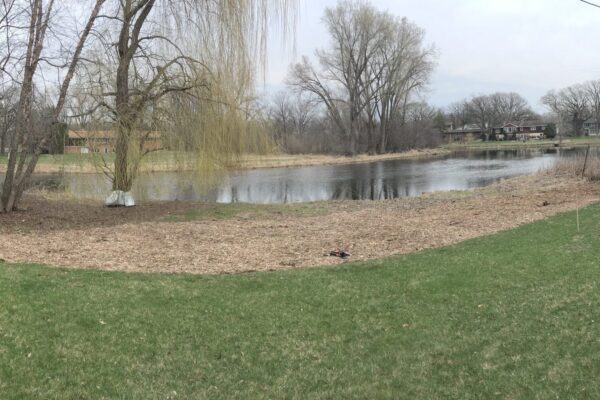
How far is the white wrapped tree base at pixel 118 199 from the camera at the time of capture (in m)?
16.5

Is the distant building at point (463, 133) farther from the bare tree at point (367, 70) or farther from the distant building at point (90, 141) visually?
the distant building at point (90, 141)

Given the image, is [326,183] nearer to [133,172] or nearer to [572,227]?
[133,172]

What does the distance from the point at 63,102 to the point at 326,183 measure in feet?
73.8

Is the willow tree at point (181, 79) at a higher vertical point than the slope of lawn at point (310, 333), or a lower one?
higher

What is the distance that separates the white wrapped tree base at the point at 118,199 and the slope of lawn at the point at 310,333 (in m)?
9.39

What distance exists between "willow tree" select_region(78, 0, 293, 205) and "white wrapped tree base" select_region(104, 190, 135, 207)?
587mm

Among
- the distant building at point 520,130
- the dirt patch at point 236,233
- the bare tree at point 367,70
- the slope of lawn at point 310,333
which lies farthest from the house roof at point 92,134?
the distant building at point 520,130

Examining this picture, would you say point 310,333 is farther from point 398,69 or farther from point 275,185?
point 398,69

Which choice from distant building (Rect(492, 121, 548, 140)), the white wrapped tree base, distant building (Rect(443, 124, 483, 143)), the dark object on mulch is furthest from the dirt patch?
distant building (Rect(492, 121, 548, 140))

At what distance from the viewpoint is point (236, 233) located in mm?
12531

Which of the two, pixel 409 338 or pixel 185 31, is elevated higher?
pixel 185 31

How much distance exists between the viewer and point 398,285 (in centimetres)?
700

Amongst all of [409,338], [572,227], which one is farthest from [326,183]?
[409,338]

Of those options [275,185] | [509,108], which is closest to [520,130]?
[509,108]
